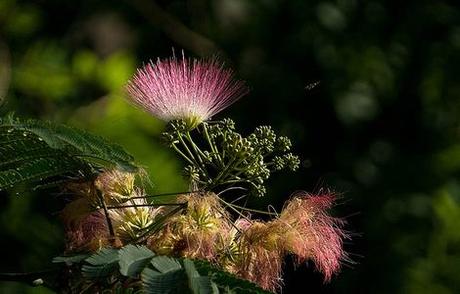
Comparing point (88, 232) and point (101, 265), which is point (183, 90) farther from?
point (101, 265)

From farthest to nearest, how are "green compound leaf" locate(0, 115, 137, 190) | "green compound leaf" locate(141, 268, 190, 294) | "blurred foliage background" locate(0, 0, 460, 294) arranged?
"blurred foliage background" locate(0, 0, 460, 294), "green compound leaf" locate(0, 115, 137, 190), "green compound leaf" locate(141, 268, 190, 294)

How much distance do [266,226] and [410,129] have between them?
1.64m

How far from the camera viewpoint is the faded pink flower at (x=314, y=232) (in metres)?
1.67

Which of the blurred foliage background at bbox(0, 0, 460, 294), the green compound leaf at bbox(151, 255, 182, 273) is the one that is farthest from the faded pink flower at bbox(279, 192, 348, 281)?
the blurred foliage background at bbox(0, 0, 460, 294)

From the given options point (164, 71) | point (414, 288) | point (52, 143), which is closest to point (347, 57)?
point (414, 288)

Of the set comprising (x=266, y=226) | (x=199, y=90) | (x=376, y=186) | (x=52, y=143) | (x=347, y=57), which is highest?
(x=347, y=57)

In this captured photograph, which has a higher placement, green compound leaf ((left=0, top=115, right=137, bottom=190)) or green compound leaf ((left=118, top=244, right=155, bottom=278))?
green compound leaf ((left=0, top=115, right=137, bottom=190))

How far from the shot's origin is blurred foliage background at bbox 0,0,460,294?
9.89 feet

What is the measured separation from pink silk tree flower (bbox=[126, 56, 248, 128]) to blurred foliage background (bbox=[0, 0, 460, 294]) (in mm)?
1089

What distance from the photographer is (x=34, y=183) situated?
1.68m

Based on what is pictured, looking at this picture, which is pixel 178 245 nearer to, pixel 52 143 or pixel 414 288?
pixel 52 143

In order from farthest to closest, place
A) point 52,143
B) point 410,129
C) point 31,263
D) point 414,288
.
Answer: point 410,129 → point 414,288 → point 31,263 → point 52,143

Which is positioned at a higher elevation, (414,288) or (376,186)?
(376,186)

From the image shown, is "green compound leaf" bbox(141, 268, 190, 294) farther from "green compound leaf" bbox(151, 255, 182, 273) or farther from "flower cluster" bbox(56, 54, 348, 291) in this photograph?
"flower cluster" bbox(56, 54, 348, 291)
